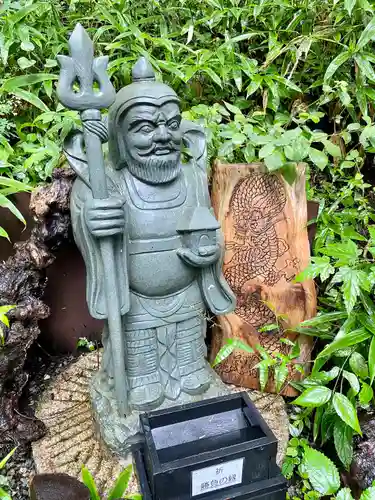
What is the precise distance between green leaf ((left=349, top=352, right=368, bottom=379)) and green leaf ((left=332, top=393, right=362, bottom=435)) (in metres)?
0.19

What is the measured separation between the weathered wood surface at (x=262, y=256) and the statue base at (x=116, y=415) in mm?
410

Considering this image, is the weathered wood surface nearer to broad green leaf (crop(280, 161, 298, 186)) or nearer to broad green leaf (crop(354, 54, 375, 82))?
broad green leaf (crop(280, 161, 298, 186))

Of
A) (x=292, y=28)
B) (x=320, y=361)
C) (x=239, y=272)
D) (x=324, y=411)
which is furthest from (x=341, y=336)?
(x=292, y=28)

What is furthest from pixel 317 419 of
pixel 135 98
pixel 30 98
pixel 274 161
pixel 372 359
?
pixel 30 98

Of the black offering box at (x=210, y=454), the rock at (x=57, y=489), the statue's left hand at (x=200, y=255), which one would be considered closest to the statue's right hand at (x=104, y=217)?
the statue's left hand at (x=200, y=255)

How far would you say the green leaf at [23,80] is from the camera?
2353mm

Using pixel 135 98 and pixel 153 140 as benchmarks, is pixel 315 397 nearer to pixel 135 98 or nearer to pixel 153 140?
pixel 153 140

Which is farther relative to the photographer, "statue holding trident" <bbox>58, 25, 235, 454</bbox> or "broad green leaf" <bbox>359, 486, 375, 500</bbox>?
"statue holding trident" <bbox>58, 25, 235, 454</bbox>

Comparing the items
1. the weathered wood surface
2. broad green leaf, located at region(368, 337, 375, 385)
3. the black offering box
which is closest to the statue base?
the black offering box

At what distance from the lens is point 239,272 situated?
7.69ft

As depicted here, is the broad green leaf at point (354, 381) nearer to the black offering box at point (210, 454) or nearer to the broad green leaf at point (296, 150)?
the black offering box at point (210, 454)

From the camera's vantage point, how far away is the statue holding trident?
1573 mm

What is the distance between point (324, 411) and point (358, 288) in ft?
2.01

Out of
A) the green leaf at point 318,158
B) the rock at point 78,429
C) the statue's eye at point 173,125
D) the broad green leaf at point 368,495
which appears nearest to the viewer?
the broad green leaf at point 368,495
